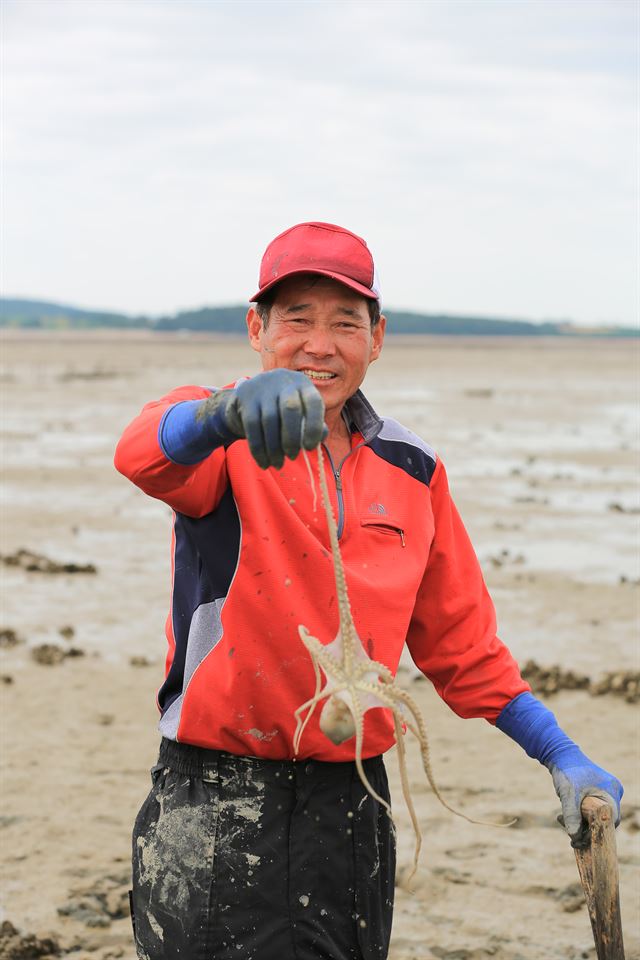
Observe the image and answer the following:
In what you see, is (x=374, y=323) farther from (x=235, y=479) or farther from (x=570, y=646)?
(x=570, y=646)

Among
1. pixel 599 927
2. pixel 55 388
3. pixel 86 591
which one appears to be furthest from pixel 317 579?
pixel 55 388

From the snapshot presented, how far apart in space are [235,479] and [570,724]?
5.24 metres

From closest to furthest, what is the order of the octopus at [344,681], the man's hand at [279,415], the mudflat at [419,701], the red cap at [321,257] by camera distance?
the man's hand at [279,415] < the octopus at [344,681] < the red cap at [321,257] < the mudflat at [419,701]

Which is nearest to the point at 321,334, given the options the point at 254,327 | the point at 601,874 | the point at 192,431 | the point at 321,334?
the point at 321,334

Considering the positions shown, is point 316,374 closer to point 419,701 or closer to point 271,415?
point 271,415

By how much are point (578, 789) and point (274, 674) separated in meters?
0.82

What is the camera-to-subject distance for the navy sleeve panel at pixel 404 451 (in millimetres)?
3152

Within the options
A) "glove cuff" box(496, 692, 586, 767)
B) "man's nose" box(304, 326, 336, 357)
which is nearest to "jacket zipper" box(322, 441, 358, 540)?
"man's nose" box(304, 326, 336, 357)

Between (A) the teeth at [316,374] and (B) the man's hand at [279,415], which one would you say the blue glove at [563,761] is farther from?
(B) the man's hand at [279,415]

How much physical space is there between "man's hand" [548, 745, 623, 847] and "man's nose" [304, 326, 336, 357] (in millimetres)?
1198

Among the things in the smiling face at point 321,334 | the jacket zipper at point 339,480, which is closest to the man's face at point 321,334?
the smiling face at point 321,334

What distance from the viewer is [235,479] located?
2.84m

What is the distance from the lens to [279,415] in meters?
2.34

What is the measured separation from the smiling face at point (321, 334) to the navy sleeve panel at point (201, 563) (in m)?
0.38
